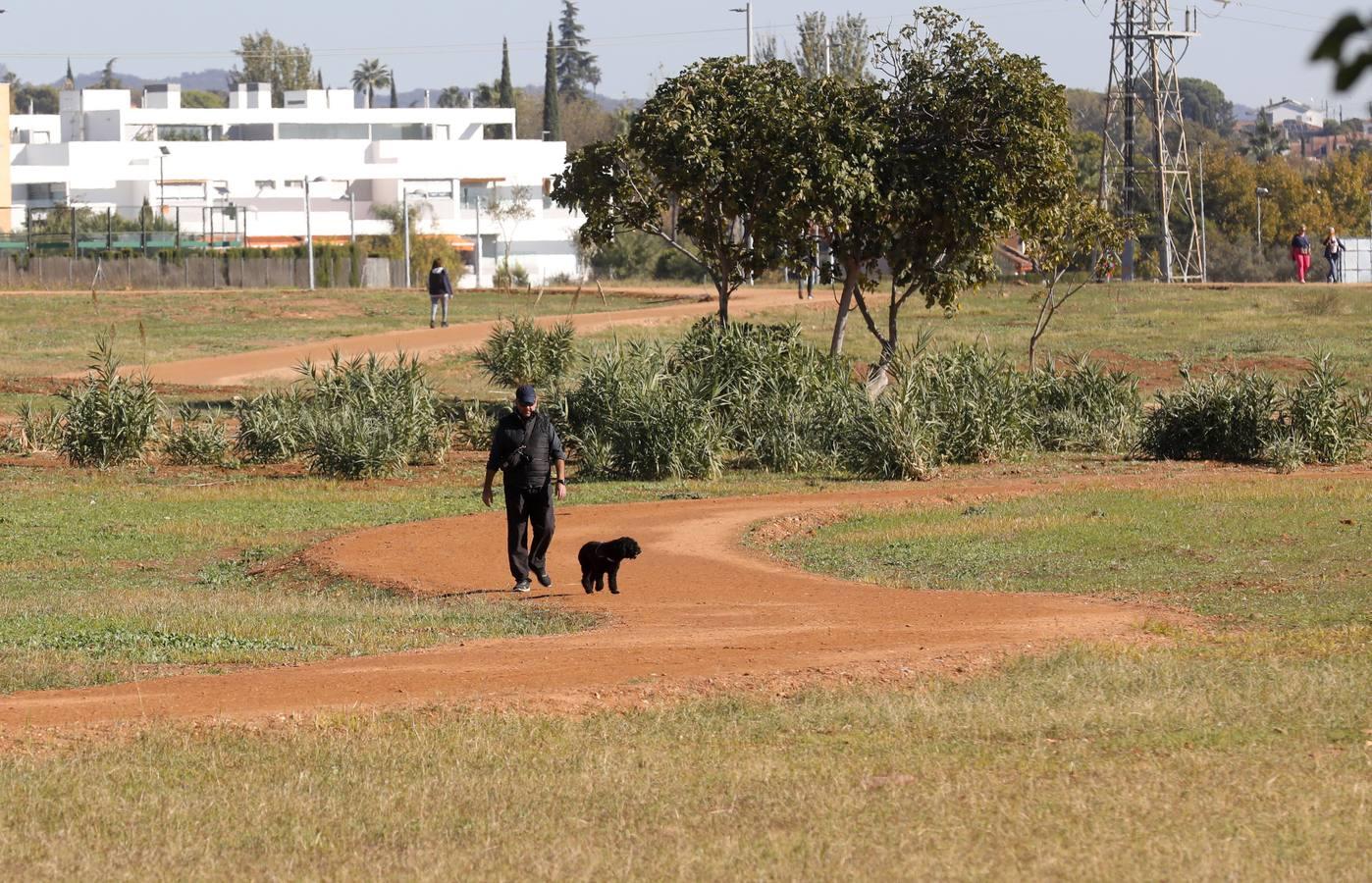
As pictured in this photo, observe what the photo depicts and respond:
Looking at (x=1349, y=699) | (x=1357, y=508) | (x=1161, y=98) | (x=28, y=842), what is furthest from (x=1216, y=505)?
(x=1161, y=98)

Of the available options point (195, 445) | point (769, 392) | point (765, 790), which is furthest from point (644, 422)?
point (765, 790)

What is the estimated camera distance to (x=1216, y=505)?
19422mm

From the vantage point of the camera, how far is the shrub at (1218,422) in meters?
25.0

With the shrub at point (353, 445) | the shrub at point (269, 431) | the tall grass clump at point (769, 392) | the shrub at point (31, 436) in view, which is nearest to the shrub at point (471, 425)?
the shrub at point (353, 445)

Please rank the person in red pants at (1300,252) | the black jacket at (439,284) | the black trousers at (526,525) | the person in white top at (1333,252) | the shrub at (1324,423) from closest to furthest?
the black trousers at (526,525) → the shrub at (1324,423) → the black jacket at (439,284) → the person in white top at (1333,252) → the person in red pants at (1300,252)

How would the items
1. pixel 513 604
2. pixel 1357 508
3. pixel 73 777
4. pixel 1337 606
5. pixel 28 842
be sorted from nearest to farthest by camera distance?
pixel 28 842
pixel 73 777
pixel 1337 606
pixel 513 604
pixel 1357 508

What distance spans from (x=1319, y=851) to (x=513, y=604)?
8.46 meters

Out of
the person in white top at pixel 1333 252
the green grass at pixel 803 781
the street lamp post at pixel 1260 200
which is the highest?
the street lamp post at pixel 1260 200

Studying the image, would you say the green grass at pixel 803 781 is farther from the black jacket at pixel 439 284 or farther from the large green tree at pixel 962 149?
the black jacket at pixel 439 284

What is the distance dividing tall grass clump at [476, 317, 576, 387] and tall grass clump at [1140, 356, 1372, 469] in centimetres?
1038

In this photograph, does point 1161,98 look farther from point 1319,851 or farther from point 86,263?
point 1319,851

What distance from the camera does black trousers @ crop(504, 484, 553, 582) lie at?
1432 centimetres

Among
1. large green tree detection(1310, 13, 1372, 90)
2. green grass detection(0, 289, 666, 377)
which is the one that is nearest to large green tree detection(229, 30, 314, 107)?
green grass detection(0, 289, 666, 377)

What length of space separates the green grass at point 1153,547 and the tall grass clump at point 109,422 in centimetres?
1067
